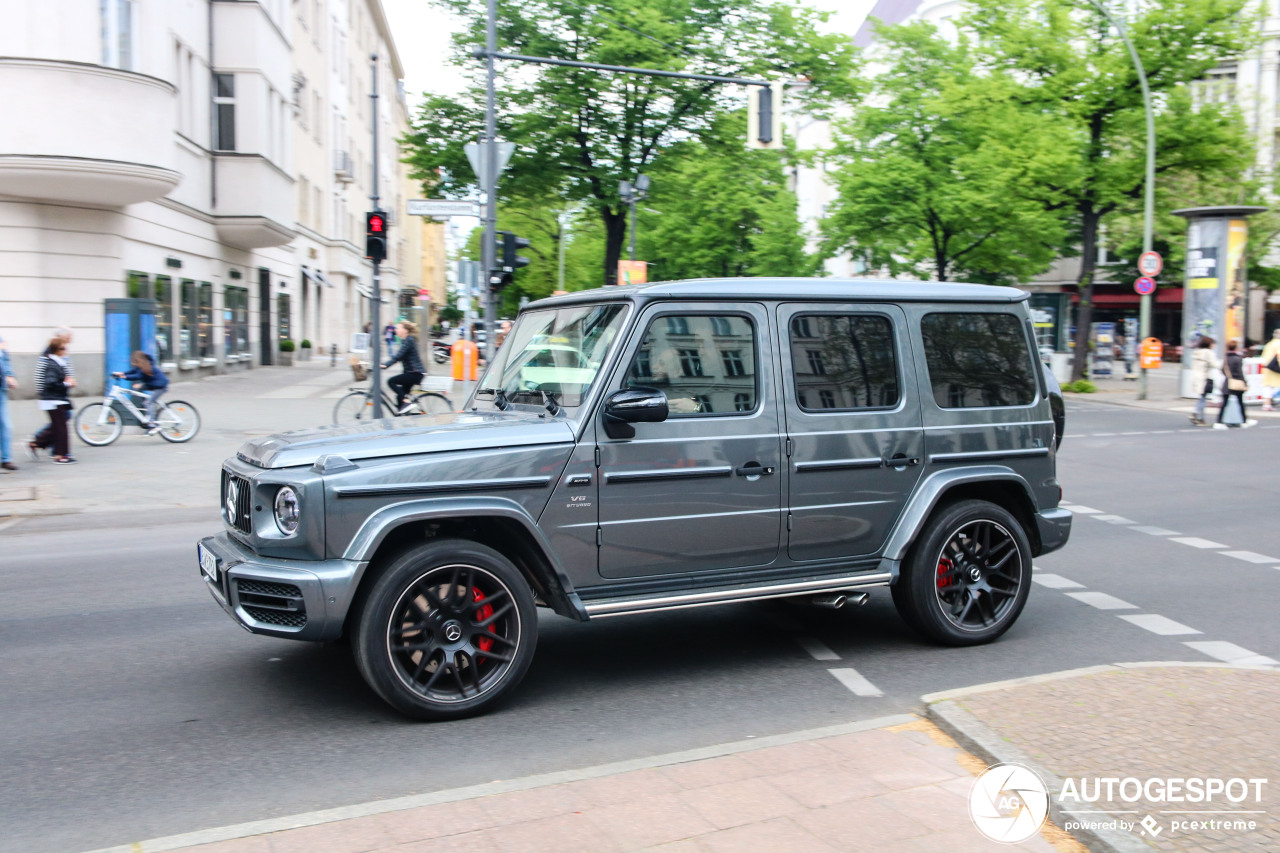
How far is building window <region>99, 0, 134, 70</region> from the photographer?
65.6ft

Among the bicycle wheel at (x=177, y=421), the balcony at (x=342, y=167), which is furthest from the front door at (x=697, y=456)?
the balcony at (x=342, y=167)

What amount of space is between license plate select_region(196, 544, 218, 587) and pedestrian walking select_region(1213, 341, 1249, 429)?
19.3 meters

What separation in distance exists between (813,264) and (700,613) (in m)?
33.5

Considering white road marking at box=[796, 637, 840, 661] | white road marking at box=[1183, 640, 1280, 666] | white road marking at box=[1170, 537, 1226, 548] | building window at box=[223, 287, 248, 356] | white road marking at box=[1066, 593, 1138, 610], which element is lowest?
white road marking at box=[796, 637, 840, 661]

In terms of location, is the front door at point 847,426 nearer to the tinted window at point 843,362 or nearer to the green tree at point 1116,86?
the tinted window at point 843,362

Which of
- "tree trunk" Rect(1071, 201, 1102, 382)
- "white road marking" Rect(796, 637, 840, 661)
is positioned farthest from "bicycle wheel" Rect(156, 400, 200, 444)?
"tree trunk" Rect(1071, 201, 1102, 382)

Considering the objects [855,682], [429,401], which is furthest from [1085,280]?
[855,682]

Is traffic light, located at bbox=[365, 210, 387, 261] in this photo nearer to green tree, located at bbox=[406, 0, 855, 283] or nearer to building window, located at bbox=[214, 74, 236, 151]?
green tree, located at bbox=[406, 0, 855, 283]

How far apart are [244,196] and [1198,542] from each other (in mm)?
24435

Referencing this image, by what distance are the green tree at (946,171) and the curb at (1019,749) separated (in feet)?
86.3

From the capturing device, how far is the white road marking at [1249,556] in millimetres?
8625

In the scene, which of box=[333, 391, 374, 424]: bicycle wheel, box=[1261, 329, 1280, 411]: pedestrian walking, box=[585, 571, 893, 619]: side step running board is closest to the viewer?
box=[585, 571, 893, 619]: side step running board

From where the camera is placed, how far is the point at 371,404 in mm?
17703

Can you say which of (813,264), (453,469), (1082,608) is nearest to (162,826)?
(453,469)
